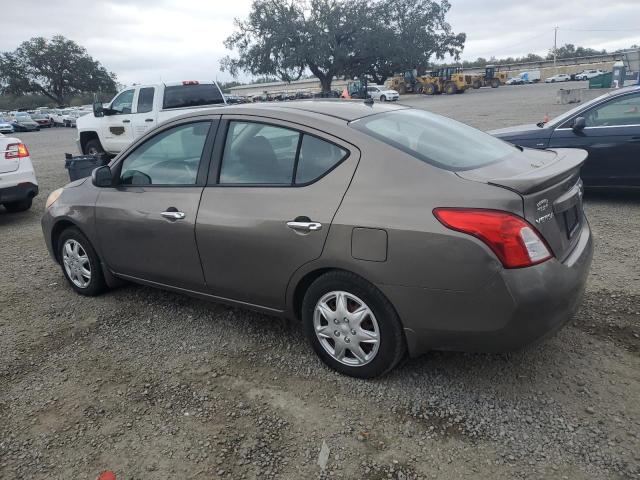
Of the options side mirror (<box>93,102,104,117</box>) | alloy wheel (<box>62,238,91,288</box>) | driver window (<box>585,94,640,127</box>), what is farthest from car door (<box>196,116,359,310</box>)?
side mirror (<box>93,102,104,117</box>)

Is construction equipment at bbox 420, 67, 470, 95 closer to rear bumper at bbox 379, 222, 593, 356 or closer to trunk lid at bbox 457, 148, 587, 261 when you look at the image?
trunk lid at bbox 457, 148, 587, 261

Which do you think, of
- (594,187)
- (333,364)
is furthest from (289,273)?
(594,187)

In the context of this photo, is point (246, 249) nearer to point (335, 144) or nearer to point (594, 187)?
point (335, 144)

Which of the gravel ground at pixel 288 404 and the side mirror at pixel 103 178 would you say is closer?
the gravel ground at pixel 288 404

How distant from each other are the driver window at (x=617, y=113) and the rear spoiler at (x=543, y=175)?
12.4 feet

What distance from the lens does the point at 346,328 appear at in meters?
2.96

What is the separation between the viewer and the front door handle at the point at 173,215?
11.6 feet

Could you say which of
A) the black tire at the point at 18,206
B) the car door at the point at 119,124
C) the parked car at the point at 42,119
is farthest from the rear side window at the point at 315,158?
the parked car at the point at 42,119

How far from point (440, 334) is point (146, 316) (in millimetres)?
2505

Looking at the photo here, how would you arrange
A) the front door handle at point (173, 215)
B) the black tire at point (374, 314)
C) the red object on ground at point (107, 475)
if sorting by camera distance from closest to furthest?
the red object on ground at point (107, 475), the black tire at point (374, 314), the front door handle at point (173, 215)

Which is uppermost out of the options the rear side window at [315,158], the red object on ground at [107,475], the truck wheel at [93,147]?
the rear side window at [315,158]

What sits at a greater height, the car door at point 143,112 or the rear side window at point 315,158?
the car door at point 143,112

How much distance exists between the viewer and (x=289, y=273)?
3.08 meters

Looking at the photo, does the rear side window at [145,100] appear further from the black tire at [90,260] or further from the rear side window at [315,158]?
the rear side window at [315,158]
